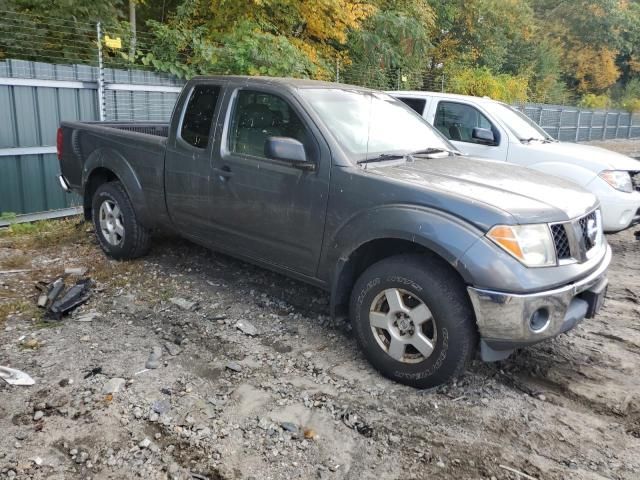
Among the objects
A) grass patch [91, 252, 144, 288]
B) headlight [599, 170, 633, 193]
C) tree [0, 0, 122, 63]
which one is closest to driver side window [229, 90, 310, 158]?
grass patch [91, 252, 144, 288]

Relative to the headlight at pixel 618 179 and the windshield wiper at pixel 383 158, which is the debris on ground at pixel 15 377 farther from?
the headlight at pixel 618 179

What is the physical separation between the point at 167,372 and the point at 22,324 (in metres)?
1.46

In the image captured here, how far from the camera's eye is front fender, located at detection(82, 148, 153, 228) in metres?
5.21

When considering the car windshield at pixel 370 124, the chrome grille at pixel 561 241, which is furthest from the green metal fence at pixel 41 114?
the chrome grille at pixel 561 241

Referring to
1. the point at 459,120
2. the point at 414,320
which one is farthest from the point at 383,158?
the point at 459,120

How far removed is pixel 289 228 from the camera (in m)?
4.04

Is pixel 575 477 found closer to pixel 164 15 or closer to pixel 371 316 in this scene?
pixel 371 316

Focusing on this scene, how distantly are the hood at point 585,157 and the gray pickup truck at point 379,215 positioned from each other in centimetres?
293

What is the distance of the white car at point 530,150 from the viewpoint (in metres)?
6.66

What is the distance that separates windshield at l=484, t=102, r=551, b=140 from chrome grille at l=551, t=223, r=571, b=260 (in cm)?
430

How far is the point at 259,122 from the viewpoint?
4371 millimetres

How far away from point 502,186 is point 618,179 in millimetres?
3953

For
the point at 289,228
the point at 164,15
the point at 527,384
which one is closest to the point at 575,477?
the point at 527,384

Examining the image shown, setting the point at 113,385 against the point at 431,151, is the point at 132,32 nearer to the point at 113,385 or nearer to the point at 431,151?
the point at 431,151
